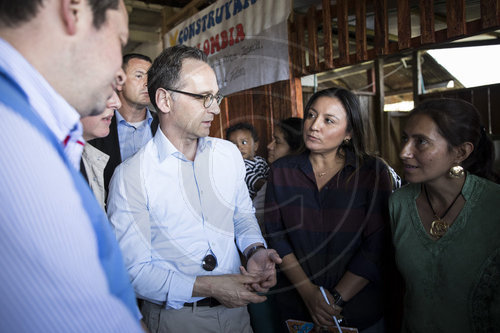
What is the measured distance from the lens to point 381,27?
111 inches

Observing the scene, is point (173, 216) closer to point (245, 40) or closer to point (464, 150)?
point (464, 150)

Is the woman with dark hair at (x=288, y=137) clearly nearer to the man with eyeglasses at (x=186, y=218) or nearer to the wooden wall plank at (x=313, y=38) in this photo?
the wooden wall plank at (x=313, y=38)

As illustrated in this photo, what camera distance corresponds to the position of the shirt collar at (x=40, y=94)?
53 cm

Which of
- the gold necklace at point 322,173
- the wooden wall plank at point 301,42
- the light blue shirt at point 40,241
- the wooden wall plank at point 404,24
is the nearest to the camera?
the light blue shirt at point 40,241

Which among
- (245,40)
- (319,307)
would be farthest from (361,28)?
(319,307)

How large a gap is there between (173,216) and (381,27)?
2554mm

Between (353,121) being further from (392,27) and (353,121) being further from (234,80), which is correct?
(392,27)

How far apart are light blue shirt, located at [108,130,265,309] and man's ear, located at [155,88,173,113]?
0.47 ft

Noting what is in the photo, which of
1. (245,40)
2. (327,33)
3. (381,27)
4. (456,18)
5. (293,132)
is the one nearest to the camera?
(456,18)

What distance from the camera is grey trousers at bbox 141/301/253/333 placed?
54.4 inches

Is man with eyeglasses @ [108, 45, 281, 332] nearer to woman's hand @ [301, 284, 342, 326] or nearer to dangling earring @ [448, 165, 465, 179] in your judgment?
woman's hand @ [301, 284, 342, 326]

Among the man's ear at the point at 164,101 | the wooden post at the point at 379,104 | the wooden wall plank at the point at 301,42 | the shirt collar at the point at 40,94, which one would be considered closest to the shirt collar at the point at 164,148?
the man's ear at the point at 164,101

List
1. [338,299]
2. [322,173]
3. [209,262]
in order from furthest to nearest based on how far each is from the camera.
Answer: [322,173] < [338,299] < [209,262]

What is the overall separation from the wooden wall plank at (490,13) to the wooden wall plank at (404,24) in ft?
1.70
